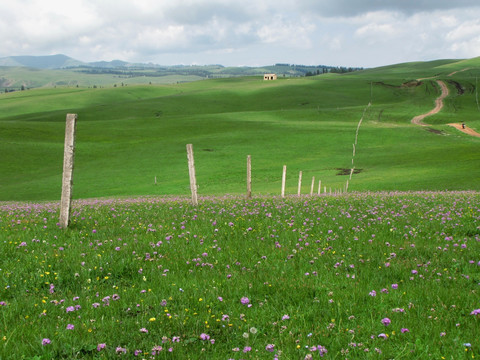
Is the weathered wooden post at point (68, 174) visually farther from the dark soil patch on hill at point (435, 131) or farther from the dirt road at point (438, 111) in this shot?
the dirt road at point (438, 111)

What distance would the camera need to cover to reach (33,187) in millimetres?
54094

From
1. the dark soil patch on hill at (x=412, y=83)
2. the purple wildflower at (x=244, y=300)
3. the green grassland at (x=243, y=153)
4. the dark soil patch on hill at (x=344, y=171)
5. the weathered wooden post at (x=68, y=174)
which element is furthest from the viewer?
the dark soil patch on hill at (x=412, y=83)

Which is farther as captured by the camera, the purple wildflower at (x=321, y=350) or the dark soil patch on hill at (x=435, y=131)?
the dark soil patch on hill at (x=435, y=131)

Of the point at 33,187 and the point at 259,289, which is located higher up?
the point at 259,289

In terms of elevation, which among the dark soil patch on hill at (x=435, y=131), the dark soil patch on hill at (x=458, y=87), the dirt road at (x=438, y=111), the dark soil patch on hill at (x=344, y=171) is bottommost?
the dark soil patch on hill at (x=344, y=171)

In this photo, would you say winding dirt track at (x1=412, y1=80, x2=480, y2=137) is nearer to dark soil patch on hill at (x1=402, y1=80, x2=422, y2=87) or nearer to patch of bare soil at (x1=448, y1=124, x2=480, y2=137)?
patch of bare soil at (x1=448, y1=124, x2=480, y2=137)

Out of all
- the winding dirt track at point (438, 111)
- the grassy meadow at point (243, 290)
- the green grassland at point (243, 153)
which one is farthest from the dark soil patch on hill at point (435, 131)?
the grassy meadow at point (243, 290)

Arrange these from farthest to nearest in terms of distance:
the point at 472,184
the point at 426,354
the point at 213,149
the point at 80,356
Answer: the point at 213,149
the point at 472,184
the point at 80,356
the point at 426,354

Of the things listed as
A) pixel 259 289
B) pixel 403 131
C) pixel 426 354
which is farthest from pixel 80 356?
pixel 403 131

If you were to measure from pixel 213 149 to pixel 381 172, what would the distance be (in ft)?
108

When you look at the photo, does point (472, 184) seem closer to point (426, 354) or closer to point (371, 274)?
point (371, 274)

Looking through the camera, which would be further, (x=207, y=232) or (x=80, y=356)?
(x=207, y=232)

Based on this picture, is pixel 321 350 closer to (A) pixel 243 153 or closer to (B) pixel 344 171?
(B) pixel 344 171

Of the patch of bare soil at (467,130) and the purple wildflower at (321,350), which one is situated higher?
the purple wildflower at (321,350)
